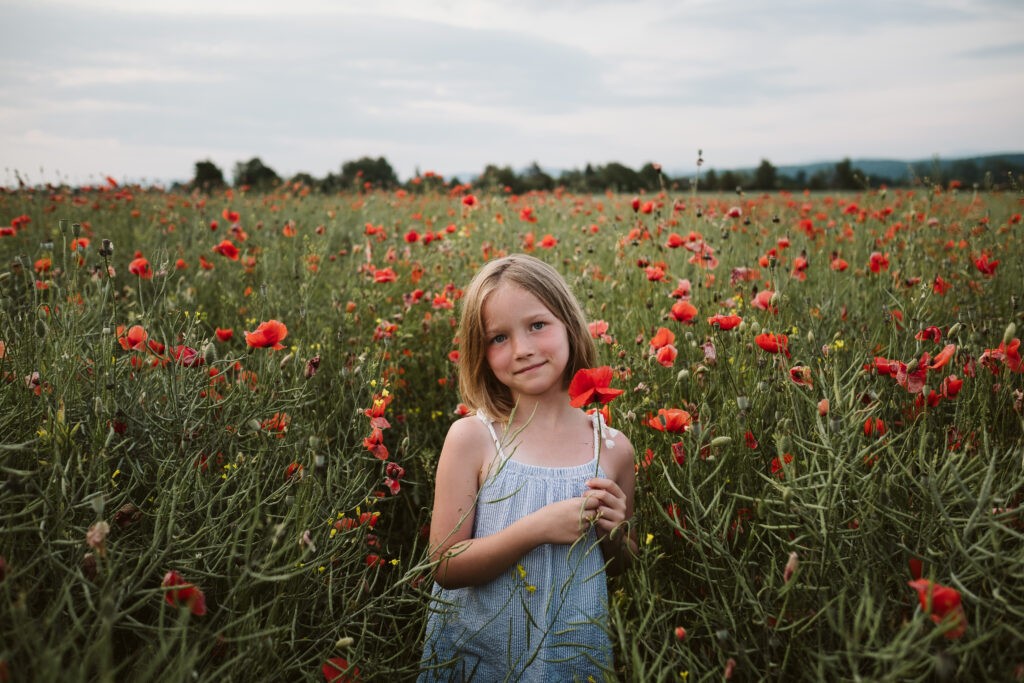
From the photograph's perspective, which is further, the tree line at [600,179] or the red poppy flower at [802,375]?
the tree line at [600,179]

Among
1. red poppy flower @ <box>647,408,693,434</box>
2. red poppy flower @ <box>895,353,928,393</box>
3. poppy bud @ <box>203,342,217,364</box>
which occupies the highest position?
poppy bud @ <box>203,342,217,364</box>

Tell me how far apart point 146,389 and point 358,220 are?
5.47 m

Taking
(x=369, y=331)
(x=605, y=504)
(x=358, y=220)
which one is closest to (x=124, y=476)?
(x=605, y=504)

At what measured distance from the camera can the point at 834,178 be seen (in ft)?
54.6

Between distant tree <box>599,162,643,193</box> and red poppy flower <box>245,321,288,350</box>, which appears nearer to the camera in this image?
red poppy flower <box>245,321,288,350</box>

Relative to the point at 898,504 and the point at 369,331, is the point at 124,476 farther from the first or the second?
the point at 898,504

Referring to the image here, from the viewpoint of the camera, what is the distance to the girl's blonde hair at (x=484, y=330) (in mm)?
1678

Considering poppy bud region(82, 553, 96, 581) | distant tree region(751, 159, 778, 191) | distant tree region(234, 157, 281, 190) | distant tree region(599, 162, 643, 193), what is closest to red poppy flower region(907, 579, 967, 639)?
poppy bud region(82, 553, 96, 581)

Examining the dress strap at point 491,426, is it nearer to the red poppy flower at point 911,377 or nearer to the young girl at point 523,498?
the young girl at point 523,498

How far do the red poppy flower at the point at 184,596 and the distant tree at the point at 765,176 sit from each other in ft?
57.4

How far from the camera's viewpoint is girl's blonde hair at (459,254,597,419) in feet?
5.50

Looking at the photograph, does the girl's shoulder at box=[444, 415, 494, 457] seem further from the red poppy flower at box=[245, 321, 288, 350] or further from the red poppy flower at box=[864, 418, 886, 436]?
the red poppy flower at box=[864, 418, 886, 436]

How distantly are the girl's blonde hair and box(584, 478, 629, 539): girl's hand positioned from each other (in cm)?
37

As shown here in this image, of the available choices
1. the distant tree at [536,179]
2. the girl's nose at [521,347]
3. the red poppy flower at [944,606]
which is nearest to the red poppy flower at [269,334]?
the girl's nose at [521,347]
